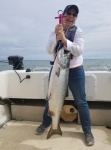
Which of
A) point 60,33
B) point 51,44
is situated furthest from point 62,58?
point 51,44

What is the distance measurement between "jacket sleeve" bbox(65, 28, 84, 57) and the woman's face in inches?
6.2

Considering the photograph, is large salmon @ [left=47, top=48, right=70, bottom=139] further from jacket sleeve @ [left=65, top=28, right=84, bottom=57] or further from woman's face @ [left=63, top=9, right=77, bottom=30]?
woman's face @ [left=63, top=9, right=77, bottom=30]

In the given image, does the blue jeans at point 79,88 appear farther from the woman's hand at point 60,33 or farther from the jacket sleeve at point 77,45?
the woman's hand at point 60,33

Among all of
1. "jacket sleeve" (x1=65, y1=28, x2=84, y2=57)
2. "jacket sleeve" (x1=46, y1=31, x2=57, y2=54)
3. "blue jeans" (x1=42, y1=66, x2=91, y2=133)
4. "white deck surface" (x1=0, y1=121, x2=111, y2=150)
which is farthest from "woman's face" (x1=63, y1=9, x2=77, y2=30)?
"white deck surface" (x1=0, y1=121, x2=111, y2=150)

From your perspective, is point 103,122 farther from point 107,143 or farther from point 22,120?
point 22,120

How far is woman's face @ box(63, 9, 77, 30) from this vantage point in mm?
3361

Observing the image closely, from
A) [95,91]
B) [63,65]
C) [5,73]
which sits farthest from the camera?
[5,73]

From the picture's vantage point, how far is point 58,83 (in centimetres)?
316

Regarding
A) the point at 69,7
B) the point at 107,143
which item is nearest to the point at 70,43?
the point at 69,7

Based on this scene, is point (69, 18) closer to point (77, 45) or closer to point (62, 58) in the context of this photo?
point (77, 45)

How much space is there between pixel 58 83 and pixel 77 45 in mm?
627

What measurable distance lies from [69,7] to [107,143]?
2.23 m

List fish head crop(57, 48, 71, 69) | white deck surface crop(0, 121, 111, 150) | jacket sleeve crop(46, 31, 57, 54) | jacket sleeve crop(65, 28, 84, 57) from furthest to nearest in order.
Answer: white deck surface crop(0, 121, 111, 150)
jacket sleeve crop(46, 31, 57, 54)
jacket sleeve crop(65, 28, 84, 57)
fish head crop(57, 48, 71, 69)

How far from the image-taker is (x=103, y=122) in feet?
14.6
